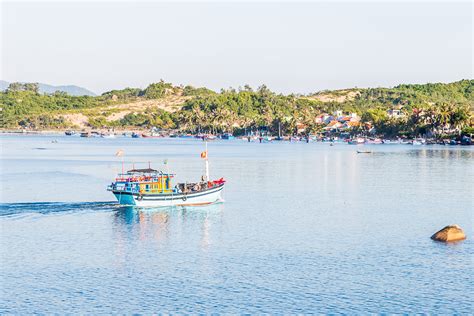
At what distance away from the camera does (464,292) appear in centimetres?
4544

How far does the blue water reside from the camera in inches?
1713

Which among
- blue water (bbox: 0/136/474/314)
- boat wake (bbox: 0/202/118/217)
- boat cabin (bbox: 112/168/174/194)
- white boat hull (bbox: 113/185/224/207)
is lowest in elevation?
blue water (bbox: 0/136/474/314)

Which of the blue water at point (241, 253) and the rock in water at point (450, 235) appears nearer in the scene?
the blue water at point (241, 253)

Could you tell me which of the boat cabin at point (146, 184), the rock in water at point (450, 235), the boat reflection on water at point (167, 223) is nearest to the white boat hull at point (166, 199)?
the boat reflection on water at point (167, 223)

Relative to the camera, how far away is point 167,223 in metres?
69.2

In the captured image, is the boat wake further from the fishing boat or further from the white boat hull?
the fishing boat

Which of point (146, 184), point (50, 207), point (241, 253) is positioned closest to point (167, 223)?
point (146, 184)

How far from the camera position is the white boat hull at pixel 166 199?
76.8 metres

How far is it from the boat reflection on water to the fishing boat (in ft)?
2.51

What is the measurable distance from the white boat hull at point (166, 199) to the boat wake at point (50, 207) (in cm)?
193

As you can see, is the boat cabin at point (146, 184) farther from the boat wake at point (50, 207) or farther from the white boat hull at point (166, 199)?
the boat wake at point (50, 207)

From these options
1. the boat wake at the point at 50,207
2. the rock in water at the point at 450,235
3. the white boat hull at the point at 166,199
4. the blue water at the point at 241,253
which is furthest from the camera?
the white boat hull at the point at 166,199

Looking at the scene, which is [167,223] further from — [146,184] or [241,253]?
[241,253]

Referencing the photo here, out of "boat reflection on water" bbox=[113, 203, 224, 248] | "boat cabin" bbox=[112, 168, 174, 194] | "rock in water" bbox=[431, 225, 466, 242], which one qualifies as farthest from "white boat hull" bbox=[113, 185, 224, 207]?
"rock in water" bbox=[431, 225, 466, 242]
